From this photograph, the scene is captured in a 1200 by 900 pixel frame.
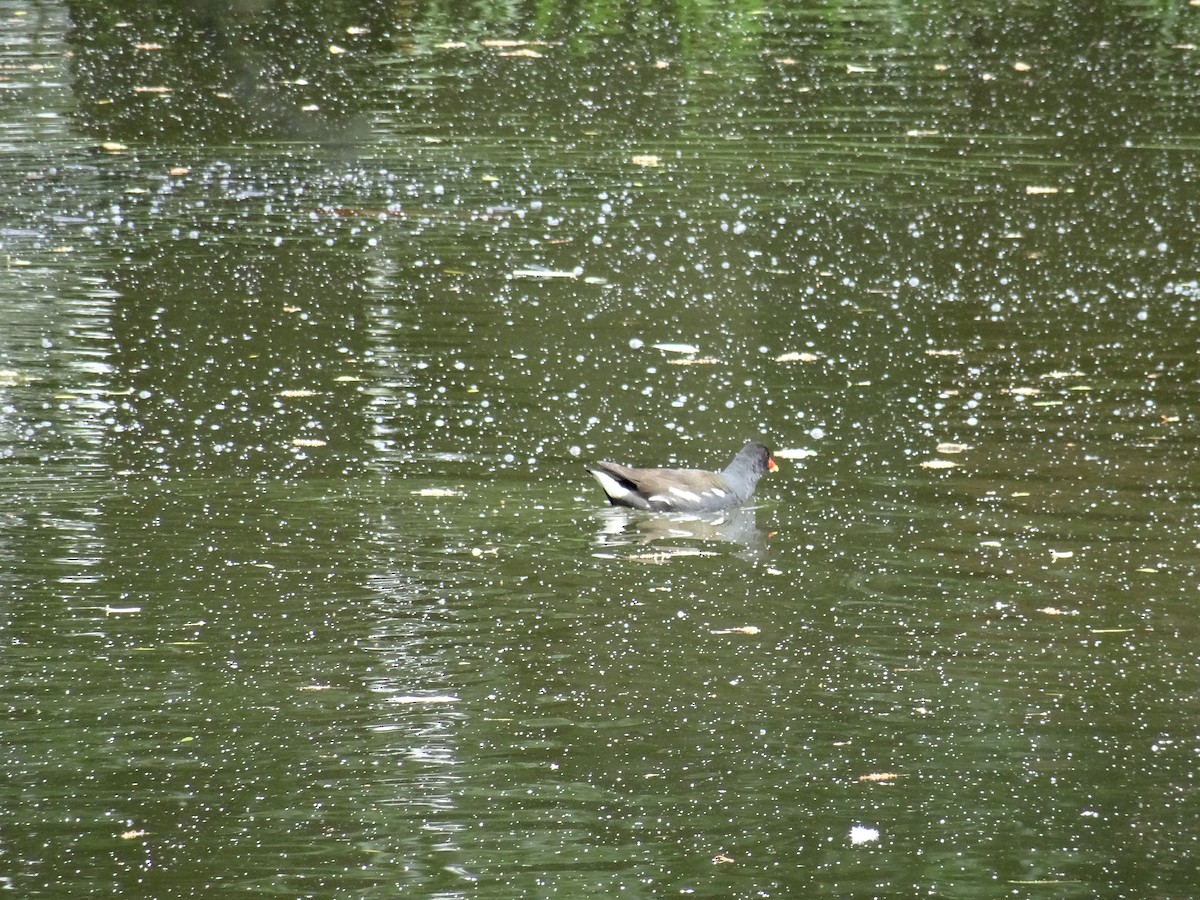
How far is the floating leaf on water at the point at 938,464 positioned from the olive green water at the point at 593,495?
0.51 feet

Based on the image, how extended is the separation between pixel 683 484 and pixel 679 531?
0.20m

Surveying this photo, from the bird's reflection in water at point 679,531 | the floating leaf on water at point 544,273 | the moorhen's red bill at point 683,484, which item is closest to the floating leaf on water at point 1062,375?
the moorhen's red bill at point 683,484

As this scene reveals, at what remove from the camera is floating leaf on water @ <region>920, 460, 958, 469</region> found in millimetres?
7953

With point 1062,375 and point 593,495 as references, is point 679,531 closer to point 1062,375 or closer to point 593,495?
point 593,495

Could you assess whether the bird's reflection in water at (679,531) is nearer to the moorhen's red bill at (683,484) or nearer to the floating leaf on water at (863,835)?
the moorhen's red bill at (683,484)

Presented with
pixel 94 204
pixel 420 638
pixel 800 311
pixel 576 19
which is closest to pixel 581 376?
pixel 800 311

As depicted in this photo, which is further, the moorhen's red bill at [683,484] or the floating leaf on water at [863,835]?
the moorhen's red bill at [683,484]

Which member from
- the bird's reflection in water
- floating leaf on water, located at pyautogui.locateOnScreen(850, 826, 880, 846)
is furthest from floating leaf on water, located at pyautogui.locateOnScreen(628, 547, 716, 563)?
floating leaf on water, located at pyautogui.locateOnScreen(850, 826, 880, 846)

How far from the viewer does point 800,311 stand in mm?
10320

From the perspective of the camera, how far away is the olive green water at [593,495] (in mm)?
5086

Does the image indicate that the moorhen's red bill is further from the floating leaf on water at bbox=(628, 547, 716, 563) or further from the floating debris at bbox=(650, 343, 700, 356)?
the floating debris at bbox=(650, 343, 700, 356)

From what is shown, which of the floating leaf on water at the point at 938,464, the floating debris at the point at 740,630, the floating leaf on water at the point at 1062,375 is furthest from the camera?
the floating leaf on water at the point at 1062,375

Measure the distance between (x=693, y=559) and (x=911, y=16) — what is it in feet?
42.8

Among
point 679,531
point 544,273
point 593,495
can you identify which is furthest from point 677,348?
point 679,531
